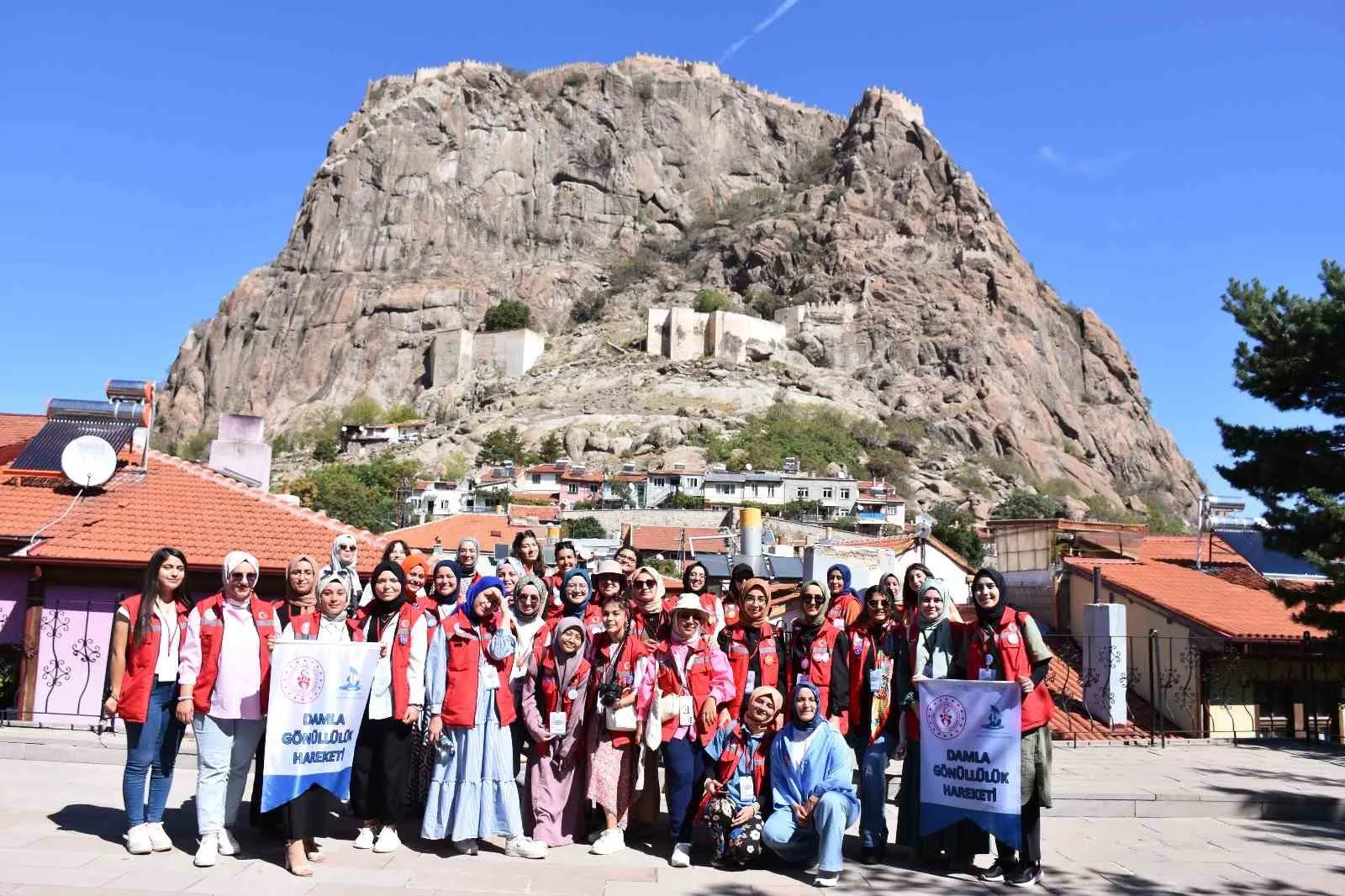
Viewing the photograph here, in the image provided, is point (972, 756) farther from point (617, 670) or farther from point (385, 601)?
point (385, 601)

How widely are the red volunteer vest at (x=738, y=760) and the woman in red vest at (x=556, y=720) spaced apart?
2.75ft

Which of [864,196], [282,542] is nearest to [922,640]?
[282,542]

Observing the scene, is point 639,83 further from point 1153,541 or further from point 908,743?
point 908,743

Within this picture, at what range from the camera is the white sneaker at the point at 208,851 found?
556 centimetres

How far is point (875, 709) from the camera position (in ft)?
21.4

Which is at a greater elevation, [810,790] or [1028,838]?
[810,790]

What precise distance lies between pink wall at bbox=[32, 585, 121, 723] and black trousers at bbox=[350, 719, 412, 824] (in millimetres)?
5040

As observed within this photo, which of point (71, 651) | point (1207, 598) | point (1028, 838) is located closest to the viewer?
point (1028, 838)

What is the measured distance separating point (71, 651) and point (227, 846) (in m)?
5.30

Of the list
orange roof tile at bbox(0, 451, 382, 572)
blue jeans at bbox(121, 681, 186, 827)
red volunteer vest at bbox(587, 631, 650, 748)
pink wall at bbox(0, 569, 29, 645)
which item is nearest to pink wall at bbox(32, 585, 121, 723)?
pink wall at bbox(0, 569, 29, 645)

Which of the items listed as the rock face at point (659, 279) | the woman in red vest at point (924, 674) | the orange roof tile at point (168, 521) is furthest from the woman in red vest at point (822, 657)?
the rock face at point (659, 279)

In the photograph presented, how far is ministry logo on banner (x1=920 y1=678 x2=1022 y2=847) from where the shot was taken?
234 inches

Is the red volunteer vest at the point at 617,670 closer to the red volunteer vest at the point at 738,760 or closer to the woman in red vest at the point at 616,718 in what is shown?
the woman in red vest at the point at 616,718

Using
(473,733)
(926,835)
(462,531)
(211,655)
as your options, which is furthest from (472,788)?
(462,531)
